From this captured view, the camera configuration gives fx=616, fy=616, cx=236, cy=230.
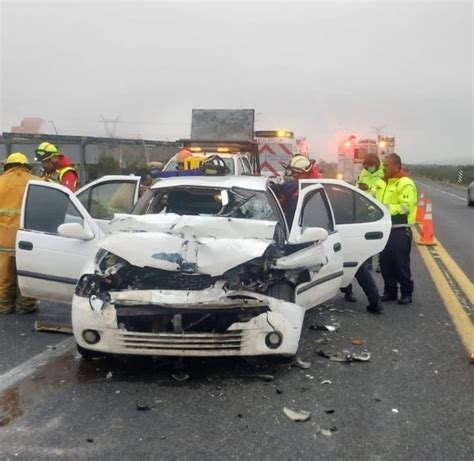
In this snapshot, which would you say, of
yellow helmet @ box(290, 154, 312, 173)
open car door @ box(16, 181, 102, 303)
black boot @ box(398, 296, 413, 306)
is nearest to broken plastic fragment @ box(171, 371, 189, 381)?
open car door @ box(16, 181, 102, 303)

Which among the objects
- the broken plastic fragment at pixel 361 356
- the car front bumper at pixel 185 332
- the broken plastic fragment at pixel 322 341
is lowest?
the broken plastic fragment at pixel 322 341

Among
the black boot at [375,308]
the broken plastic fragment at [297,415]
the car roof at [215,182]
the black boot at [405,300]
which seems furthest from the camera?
the black boot at [405,300]

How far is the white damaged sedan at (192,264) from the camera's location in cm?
454

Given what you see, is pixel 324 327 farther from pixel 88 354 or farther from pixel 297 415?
pixel 88 354

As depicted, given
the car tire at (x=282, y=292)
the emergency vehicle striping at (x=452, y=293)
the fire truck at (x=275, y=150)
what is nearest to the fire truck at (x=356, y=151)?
the fire truck at (x=275, y=150)

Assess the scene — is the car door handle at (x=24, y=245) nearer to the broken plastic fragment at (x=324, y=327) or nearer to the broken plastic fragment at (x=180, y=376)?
the broken plastic fragment at (x=180, y=376)

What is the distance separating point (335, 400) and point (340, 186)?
324 cm

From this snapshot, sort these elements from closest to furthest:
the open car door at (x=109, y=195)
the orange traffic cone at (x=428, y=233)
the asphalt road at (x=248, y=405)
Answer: the asphalt road at (x=248, y=405) → the open car door at (x=109, y=195) → the orange traffic cone at (x=428, y=233)

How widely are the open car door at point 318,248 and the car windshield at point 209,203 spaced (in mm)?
351

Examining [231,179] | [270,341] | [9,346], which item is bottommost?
[9,346]

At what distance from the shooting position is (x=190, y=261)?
15.5ft

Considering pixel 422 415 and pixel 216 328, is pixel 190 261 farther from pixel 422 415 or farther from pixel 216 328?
pixel 422 415

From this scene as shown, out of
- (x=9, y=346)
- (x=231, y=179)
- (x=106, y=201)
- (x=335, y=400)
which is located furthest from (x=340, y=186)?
(x=9, y=346)

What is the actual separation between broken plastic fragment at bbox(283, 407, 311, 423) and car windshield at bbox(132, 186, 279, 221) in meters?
2.20
